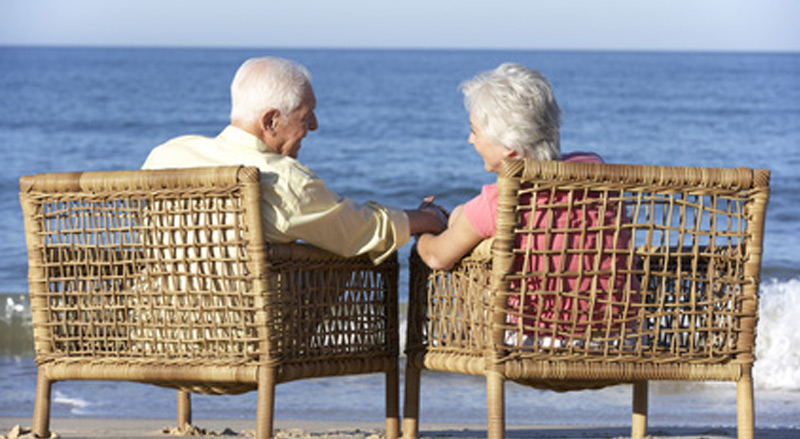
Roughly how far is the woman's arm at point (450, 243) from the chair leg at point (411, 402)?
0.36 m

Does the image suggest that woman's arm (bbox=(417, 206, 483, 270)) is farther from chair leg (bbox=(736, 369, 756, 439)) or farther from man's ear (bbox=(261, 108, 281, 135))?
chair leg (bbox=(736, 369, 756, 439))

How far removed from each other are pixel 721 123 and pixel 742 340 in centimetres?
1926

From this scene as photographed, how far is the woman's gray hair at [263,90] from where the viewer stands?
2.84 meters

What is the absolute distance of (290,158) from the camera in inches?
110

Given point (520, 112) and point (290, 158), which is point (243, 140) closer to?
point (290, 158)

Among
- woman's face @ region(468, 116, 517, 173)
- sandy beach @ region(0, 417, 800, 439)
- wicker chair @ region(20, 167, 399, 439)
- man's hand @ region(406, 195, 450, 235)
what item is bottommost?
sandy beach @ region(0, 417, 800, 439)

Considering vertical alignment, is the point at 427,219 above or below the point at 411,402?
above

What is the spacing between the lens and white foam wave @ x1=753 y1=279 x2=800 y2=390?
5.69 m

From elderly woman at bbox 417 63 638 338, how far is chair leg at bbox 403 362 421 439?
0.46 m

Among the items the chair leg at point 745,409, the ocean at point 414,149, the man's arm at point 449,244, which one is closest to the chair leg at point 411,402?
the man's arm at point 449,244

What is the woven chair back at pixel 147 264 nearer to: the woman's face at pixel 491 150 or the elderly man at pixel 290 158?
the elderly man at pixel 290 158

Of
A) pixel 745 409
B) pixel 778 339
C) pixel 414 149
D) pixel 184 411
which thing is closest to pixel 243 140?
pixel 184 411

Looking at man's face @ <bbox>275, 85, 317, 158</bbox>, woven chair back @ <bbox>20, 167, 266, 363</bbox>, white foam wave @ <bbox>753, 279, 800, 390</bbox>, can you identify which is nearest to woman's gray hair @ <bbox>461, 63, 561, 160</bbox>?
man's face @ <bbox>275, 85, 317, 158</bbox>

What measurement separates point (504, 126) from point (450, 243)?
0.32 m
